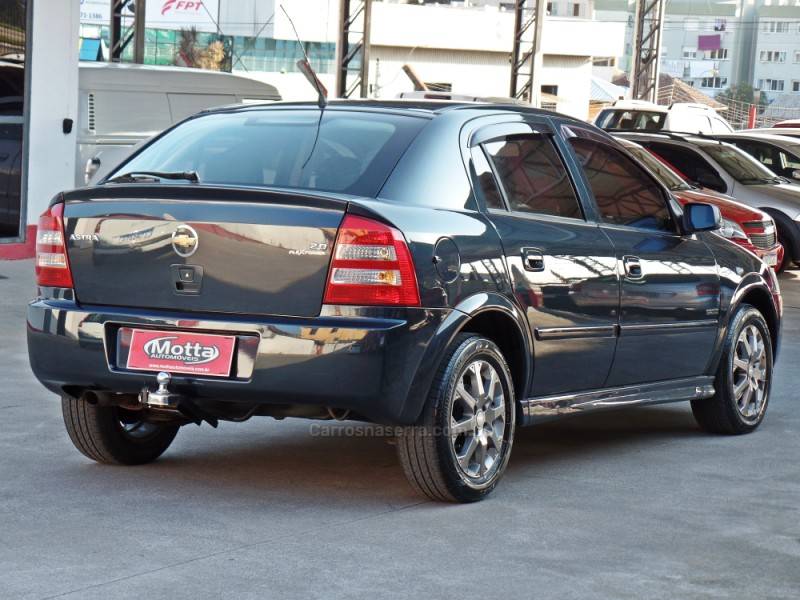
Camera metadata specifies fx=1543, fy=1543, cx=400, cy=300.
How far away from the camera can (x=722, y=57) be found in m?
176

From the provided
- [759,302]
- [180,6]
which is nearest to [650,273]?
[759,302]

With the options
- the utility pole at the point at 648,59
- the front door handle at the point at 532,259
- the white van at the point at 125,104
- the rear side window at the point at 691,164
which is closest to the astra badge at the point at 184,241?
the front door handle at the point at 532,259

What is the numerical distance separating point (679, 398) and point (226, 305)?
2.60 meters

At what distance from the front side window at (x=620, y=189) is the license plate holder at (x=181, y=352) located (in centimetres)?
204

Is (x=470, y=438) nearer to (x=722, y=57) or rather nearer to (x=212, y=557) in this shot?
(x=212, y=557)

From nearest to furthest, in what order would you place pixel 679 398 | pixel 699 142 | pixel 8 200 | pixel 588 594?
pixel 588 594, pixel 679 398, pixel 8 200, pixel 699 142

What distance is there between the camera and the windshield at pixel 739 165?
17750 mm

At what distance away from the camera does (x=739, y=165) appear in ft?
59.2

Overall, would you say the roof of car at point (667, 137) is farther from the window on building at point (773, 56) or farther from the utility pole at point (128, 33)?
the window on building at point (773, 56)

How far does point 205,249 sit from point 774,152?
53.3ft

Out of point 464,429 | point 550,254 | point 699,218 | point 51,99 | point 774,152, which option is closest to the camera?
point 464,429

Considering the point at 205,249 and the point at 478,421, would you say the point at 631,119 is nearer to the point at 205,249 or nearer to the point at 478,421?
the point at 478,421

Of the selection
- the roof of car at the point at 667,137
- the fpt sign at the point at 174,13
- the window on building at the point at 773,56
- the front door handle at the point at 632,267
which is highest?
the window on building at the point at 773,56

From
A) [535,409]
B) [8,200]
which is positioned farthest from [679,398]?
[8,200]
